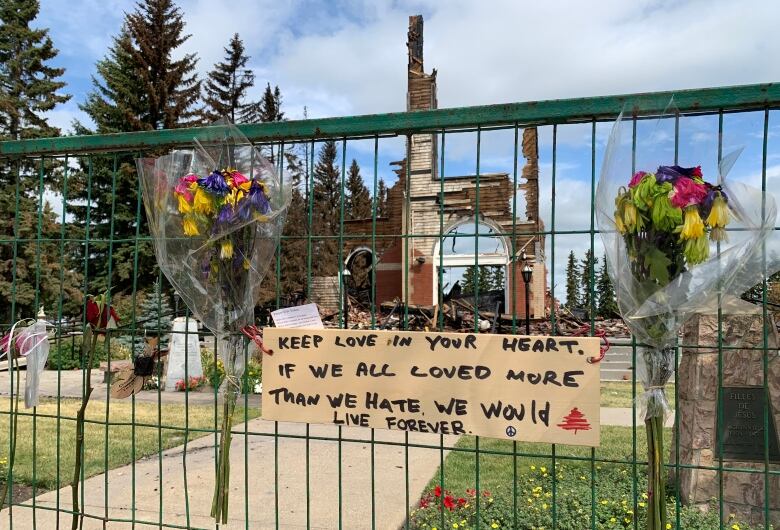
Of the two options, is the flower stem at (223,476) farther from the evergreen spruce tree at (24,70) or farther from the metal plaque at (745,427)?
the evergreen spruce tree at (24,70)

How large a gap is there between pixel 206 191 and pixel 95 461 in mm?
4786

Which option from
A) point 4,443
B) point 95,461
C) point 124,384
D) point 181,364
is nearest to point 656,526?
point 124,384

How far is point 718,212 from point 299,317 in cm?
156

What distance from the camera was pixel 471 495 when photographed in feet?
14.7

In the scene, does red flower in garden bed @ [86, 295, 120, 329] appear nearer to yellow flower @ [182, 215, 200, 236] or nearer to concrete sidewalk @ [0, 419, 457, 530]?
yellow flower @ [182, 215, 200, 236]

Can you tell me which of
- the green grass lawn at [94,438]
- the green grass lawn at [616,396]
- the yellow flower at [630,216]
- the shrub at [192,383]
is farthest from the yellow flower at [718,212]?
the shrub at [192,383]

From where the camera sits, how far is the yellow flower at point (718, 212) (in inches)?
70.3

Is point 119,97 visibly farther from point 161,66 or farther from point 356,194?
point 356,194

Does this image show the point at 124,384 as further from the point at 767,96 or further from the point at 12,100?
the point at 12,100

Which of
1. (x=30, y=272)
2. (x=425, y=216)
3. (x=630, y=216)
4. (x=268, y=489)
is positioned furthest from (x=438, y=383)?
(x=30, y=272)

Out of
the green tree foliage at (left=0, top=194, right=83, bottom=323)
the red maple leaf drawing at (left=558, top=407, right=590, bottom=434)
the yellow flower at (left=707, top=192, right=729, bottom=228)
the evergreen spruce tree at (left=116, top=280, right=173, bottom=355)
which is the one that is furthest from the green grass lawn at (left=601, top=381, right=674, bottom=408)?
the green tree foliage at (left=0, top=194, right=83, bottom=323)

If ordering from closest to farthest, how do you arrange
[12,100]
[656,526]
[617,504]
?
1. [656,526]
2. [617,504]
3. [12,100]

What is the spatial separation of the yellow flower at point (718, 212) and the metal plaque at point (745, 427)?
2.16m

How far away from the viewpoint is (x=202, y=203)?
2.28 m
